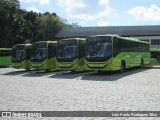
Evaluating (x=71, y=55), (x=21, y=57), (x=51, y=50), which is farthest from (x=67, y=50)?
(x=21, y=57)

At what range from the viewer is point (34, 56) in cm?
3058

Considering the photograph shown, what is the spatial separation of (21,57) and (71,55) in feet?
24.4

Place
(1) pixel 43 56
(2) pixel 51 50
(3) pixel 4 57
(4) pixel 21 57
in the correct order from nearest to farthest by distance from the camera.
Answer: (1) pixel 43 56 < (2) pixel 51 50 < (4) pixel 21 57 < (3) pixel 4 57

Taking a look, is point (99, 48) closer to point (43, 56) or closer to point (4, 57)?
point (43, 56)

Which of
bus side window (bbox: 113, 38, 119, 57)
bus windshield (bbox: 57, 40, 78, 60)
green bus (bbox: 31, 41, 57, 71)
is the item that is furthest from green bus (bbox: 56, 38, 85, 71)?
bus side window (bbox: 113, 38, 119, 57)

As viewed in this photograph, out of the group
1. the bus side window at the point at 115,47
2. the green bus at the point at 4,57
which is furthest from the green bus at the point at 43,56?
the green bus at the point at 4,57

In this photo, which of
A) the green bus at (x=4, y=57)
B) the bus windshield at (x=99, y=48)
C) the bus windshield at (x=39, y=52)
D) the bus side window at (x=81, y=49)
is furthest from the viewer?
the green bus at (x=4, y=57)

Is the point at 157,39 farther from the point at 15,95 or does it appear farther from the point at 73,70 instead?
the point at 15,95

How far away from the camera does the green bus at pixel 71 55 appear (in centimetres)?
2666

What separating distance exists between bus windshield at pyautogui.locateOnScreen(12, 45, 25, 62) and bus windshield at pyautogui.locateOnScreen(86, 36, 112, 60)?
9634mm

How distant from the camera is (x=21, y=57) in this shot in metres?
32.4

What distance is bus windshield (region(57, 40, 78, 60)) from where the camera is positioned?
26875 mm

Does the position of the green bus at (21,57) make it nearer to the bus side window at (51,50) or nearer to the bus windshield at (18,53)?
the bus windshield at (18,53)

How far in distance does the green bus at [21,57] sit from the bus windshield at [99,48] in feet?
30.5
